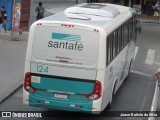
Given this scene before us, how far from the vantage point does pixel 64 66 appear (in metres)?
12.7

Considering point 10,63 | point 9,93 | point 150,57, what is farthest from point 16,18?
point 9,93

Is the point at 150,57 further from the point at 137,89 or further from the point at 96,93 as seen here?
the point at 96,93

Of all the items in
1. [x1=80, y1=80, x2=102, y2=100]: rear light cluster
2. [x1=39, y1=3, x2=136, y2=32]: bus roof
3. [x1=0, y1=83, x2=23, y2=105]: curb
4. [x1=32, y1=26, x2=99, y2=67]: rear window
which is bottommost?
[x1=0, y1=83, x2=23, y2=105]: curb

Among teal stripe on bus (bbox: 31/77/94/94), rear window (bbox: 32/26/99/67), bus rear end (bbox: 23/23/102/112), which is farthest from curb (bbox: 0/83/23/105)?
rear window (bbox: 32/26/99/67)

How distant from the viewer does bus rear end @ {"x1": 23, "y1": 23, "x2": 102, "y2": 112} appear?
41.3 ft

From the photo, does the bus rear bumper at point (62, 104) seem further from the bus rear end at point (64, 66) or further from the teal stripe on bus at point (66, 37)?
the teal stripe on bus at point (66, 37)

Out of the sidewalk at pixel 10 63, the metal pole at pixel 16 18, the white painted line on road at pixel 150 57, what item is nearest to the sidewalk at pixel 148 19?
the white painted line on road at pixel 150 57

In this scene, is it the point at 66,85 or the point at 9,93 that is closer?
the point at 66,85

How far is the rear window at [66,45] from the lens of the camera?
41.3 ft

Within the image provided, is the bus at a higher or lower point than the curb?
higher

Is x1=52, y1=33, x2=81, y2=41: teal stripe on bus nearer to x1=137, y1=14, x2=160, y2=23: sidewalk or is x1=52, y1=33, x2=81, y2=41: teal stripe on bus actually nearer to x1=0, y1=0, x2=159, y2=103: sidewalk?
x1=0, y1=0, x2=159, y2=103: sidewalk

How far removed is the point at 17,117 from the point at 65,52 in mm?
2386

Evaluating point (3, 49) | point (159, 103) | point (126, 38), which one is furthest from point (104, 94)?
point (3, 49)

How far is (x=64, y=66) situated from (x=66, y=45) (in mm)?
568
